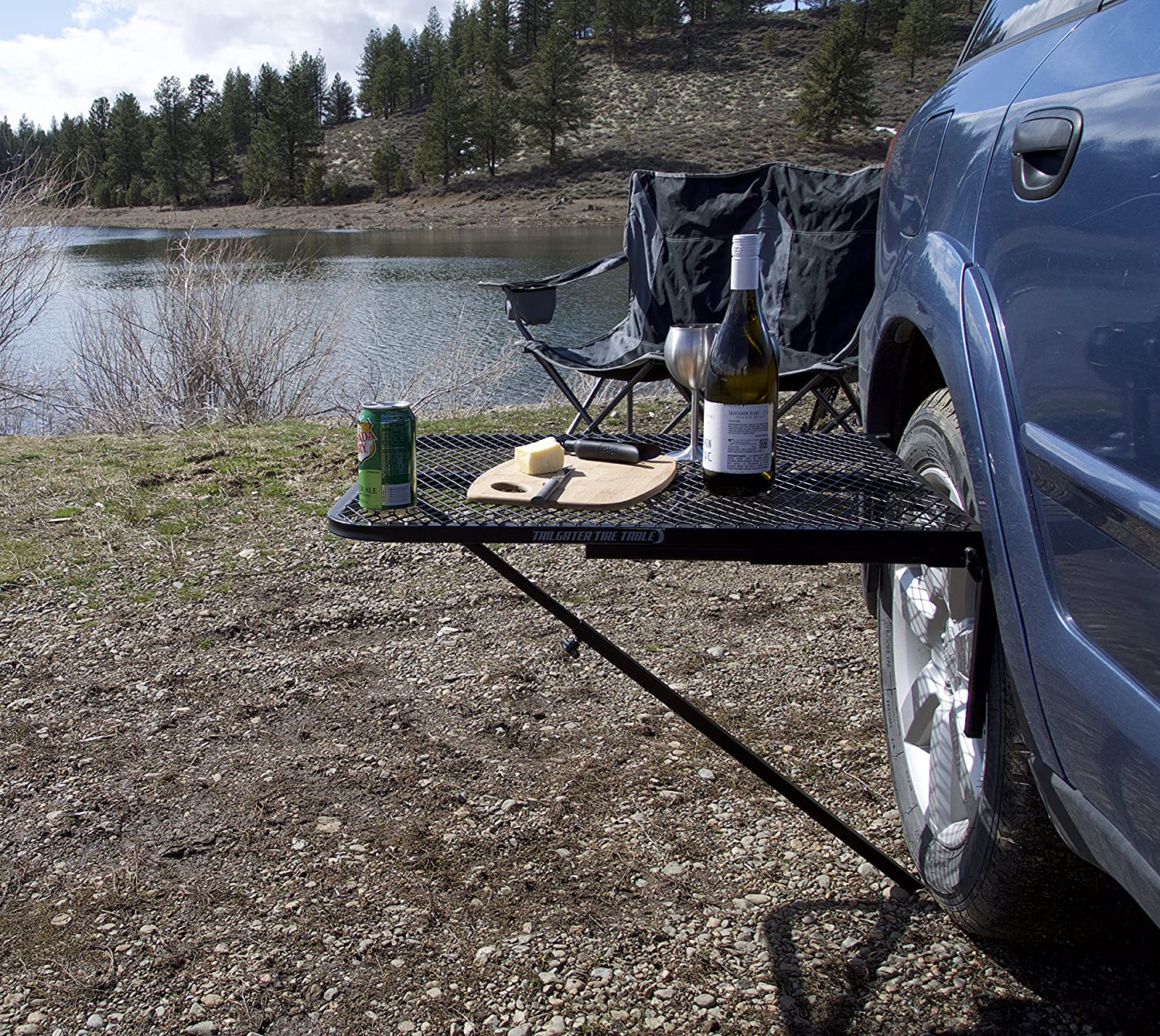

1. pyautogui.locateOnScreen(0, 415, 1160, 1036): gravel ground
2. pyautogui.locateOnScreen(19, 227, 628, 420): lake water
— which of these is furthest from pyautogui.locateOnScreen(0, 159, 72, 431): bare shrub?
pyautogui.locateOnScreen(0, 415, 1160, 1036): gravel ground

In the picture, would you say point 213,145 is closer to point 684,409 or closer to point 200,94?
point 200,94

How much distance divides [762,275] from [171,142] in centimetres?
5839

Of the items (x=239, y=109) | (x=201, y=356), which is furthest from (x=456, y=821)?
(x=239, y=109)

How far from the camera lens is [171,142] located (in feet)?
179

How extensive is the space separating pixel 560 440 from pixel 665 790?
0.84 metres

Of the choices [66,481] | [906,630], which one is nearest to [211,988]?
[906,630]

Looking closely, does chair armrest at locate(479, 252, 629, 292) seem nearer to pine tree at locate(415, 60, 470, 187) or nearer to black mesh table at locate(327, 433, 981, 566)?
black mesh table at locate(327, 433, 981, 566)

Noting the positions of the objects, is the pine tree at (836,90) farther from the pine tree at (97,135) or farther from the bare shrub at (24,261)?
the bare shrub at (24,261)

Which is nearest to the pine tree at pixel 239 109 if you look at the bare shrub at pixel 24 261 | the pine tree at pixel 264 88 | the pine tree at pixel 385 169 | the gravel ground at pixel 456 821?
the pine tree at pixel 264 88

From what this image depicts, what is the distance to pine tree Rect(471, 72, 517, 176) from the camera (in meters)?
52.8

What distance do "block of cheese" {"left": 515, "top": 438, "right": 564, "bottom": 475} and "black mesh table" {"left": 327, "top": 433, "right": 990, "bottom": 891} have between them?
9 centimetres

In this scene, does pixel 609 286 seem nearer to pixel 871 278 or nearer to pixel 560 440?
pixel 871 278

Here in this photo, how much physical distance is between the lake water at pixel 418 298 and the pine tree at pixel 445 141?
24.4 m

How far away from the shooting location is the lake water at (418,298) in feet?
32.4
